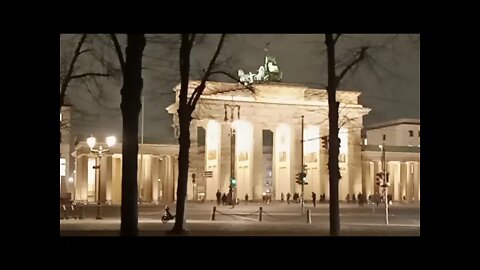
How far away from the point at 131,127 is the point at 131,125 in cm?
4

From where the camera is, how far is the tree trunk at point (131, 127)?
51.2 feet

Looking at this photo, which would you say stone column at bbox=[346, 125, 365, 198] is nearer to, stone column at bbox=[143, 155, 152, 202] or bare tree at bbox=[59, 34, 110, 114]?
stone column at bbox=[143, 155, 152, 202]

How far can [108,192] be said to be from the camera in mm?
57156

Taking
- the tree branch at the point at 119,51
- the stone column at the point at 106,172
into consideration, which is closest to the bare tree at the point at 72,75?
the tree branch at the point at 119,51

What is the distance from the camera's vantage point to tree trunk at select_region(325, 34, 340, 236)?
1769cm

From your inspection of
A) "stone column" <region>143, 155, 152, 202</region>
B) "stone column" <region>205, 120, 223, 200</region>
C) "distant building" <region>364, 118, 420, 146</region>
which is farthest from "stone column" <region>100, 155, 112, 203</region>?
"distant building" <region>364, 118, 420, 146</region>

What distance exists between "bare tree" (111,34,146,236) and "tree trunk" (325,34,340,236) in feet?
15.5

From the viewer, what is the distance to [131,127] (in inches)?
618

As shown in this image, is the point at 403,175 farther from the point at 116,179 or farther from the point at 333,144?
the point at 333,144
